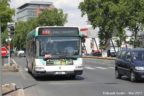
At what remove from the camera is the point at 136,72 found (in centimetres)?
1775

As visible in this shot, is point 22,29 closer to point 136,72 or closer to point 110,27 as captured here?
point 110,27

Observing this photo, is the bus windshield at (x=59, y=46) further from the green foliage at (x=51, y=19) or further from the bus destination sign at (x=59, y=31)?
the green foliage at (x=51, y=19)

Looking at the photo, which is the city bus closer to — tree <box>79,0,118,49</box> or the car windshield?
the car windshield

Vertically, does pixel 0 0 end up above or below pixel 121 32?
above

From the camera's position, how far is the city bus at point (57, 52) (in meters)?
19.9

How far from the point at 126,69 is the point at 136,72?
124 cm

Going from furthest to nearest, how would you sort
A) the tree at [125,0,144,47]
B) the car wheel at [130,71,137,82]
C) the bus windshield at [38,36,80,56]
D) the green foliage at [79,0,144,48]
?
the green foliage at [79,0,144,48] < the tree at [125,0,144,47] < the bus windshield at [38,36,80,56] < the car wheel at [130,71,137,82]

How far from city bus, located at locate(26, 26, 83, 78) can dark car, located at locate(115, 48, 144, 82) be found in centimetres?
203

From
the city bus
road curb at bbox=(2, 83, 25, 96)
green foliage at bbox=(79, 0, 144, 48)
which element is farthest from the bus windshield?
green foliage at bbox=(79, 0, 144, 48)

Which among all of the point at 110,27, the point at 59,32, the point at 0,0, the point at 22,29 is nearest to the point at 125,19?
the point at 0,0

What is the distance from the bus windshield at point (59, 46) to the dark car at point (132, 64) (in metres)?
2.21

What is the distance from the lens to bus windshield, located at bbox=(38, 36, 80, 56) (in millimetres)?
19875

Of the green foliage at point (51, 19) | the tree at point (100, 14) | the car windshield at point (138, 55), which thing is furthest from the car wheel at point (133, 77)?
the green foliage at point (51, 19)

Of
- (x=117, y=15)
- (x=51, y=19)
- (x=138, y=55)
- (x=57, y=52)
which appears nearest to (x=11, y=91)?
(x=57, y=52)
